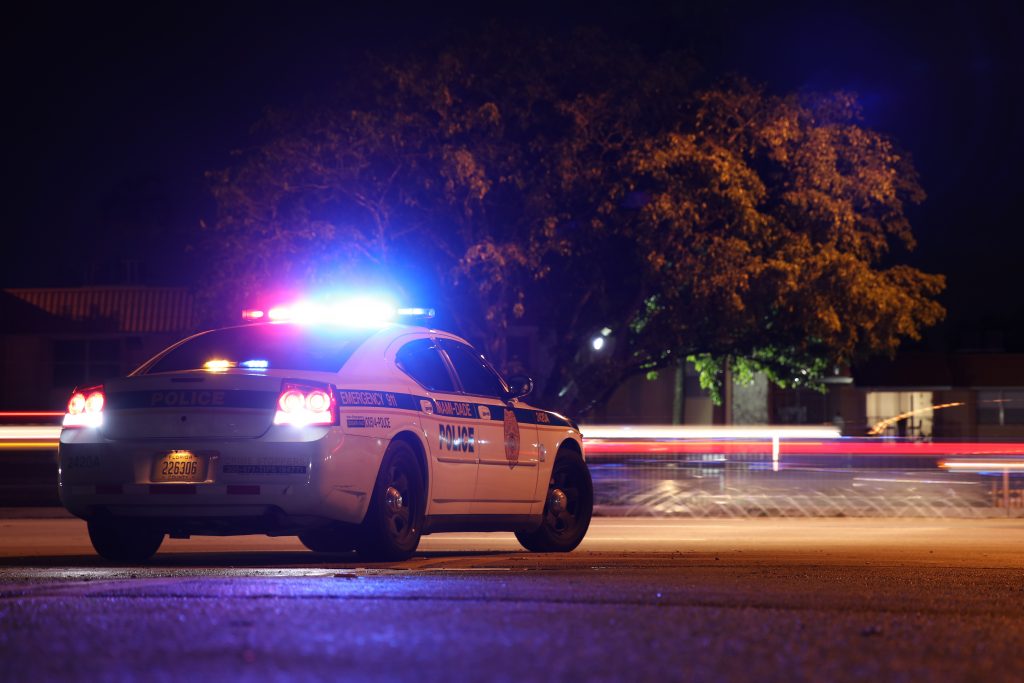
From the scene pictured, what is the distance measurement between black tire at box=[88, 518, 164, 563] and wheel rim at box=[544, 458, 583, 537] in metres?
3.11

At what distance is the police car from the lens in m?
9.93

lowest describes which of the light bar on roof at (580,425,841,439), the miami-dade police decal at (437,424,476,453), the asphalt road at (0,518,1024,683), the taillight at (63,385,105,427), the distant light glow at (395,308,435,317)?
the asphalt road at (0,518,1024,683)

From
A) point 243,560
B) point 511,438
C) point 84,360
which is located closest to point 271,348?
point 243,560

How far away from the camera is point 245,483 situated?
9.91 metres

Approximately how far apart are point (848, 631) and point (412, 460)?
473cm

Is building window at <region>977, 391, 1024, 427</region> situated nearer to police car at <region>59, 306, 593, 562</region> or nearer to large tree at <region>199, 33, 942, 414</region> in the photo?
large tree at <region>199, 33, 942, 414</region>

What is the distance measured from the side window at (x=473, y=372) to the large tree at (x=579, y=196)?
12.8 meters

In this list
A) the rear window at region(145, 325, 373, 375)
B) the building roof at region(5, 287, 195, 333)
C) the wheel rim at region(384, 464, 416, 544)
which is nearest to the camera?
the wheel rim at region(384, 464, 416, 544)

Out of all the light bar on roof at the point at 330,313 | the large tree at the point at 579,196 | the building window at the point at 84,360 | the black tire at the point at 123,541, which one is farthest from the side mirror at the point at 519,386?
the building window at the point at 84,360

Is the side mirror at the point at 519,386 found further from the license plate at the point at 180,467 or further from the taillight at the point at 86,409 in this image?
the taillight at the point at 86,409

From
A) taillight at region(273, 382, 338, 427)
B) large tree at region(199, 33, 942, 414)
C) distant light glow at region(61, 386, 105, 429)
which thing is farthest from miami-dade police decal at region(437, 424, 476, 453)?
large tree at region(199, 33, 942, 414)

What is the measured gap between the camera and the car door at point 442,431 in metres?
11.0

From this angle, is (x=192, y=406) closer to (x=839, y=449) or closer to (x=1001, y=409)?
(x=839, y=449)

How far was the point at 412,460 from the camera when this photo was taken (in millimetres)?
10742
